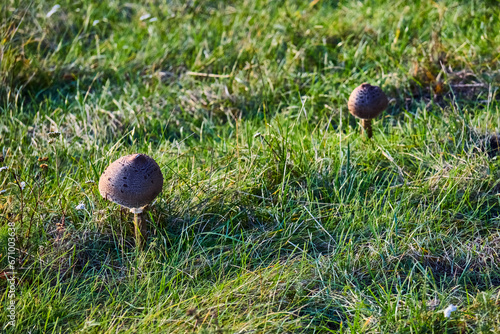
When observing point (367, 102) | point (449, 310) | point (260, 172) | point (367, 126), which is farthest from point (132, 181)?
point (367, 126)

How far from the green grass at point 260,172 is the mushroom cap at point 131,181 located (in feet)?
1.24

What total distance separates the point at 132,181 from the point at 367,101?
176 centimetres

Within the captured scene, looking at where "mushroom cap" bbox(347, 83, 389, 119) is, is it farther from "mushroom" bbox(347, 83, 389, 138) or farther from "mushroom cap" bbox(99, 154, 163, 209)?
"mushroom cap" bbox(99, 154, 163, 209)

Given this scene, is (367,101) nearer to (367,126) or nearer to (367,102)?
(367,102)

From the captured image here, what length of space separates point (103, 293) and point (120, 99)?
Answer: 6.71 ft

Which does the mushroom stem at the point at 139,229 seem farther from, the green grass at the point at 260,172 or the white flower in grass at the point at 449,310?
the white flower in grass at the point at 449,310

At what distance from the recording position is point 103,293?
2748 millimetres

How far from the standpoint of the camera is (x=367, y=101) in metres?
3.57

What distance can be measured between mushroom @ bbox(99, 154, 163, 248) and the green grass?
1.23ft

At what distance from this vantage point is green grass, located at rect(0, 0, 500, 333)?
2602 mm

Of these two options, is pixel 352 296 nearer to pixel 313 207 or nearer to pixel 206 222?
pixel 313 207

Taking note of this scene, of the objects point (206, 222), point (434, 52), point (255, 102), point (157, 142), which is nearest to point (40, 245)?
point (206, 222)

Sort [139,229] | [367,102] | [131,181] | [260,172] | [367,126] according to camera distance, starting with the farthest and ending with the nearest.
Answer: [367,126] → [367,102] → [260,172] → [139,229] → [131,181]

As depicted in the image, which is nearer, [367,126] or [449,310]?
[449,310]
